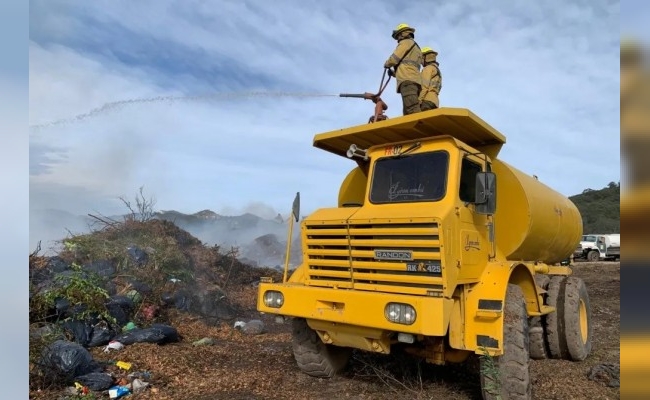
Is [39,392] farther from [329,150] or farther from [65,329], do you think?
[329,150]

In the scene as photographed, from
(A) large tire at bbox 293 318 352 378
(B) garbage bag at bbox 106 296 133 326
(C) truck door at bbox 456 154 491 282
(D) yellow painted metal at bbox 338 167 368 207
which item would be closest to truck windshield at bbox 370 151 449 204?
(C) truck door at bbox 456 154 491 282

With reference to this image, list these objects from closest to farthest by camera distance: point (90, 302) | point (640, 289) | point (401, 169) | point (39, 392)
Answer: point (640, 289), point (39, 392), point (401, 169), point (90, 302)

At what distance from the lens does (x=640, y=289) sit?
34.9 inches

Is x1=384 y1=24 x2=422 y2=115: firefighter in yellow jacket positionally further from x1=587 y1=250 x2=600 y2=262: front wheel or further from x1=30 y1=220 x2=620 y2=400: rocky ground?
x1=587 y1=250 x2=600 y2=262: front wheel

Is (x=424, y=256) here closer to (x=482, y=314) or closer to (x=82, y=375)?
(x=482, y=314)

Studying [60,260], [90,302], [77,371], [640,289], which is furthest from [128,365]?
[640,289]

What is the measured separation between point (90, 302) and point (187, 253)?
5.01m

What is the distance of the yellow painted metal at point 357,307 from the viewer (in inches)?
165

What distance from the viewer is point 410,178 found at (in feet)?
17.7

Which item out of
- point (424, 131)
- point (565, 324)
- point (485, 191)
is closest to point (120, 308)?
point (424, 131)

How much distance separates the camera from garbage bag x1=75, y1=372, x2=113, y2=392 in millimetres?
5082

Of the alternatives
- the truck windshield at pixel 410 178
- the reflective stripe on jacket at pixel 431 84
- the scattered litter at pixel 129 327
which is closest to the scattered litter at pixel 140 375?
the scattered litter at pixel 129 327

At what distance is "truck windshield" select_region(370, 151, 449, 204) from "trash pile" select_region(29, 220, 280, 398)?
3.40 metres

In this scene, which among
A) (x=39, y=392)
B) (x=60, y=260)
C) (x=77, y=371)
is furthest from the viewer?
(x=60, y=260)
